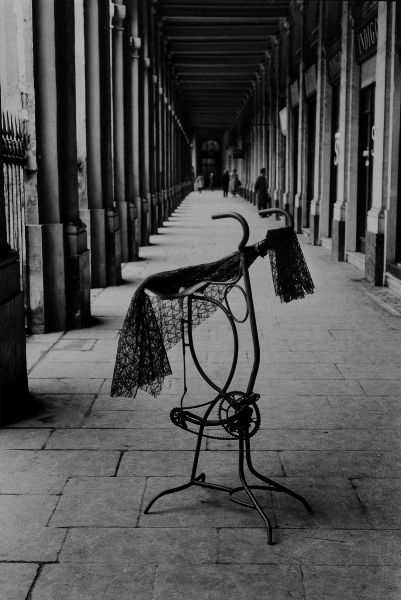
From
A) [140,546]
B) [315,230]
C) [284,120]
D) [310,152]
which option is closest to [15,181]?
[140,546]

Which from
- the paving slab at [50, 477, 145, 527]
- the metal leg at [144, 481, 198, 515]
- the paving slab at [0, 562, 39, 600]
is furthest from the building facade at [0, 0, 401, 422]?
the paving slab at [0, 562, 39, 600]

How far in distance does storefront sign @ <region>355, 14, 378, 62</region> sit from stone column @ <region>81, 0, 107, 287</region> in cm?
427

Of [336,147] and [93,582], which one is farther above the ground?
[336,147]

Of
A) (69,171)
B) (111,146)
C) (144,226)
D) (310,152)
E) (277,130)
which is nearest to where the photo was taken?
(69,171)

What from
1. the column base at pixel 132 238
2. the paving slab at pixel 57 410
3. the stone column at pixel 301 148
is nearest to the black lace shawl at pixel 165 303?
the paving slab at pixel 57 410

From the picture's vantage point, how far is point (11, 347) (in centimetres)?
509

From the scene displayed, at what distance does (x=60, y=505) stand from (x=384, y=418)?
2257mm

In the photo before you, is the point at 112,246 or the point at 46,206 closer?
the point at 46,206

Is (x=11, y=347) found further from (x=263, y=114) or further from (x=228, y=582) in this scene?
(x=263, y=114)

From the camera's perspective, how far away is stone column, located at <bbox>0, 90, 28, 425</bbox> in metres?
4.93

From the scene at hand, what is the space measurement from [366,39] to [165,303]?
33.4ft

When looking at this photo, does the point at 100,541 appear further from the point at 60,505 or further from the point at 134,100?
the point at 134,100

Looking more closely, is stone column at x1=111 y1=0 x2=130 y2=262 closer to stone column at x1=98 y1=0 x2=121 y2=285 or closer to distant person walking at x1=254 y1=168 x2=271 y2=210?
stone column at x1=98 y1=0 x2=121 y2=285

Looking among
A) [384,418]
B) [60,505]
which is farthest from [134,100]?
[60,505]
